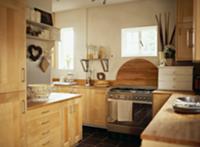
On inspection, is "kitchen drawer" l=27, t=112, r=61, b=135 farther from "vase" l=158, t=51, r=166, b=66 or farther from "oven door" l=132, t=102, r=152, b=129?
"vase" l=158, t=51, r=166, b=66

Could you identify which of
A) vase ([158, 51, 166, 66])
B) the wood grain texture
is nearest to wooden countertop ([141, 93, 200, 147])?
vase ([158, 51, 166, 66])

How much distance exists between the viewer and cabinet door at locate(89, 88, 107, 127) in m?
4.46

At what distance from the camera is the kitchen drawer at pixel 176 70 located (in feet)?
12.0

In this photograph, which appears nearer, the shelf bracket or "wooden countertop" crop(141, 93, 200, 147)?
"wooden countertop" crop(141, 93, 200, 147)

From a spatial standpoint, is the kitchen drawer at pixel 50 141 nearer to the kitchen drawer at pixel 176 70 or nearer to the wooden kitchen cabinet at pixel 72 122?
the wooden kitchen cabinet at pixel 72 122

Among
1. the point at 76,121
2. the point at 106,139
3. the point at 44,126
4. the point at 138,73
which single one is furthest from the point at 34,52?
the point at 138,73

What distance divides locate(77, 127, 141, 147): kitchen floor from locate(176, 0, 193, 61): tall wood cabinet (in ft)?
5.71

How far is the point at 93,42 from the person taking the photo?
504 centimetres

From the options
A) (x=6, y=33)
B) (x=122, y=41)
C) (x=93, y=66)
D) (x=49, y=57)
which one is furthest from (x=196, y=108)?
(x=93, y=66)

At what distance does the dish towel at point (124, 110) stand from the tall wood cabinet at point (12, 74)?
81.0 inches

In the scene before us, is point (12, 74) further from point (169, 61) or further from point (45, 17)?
point (169, 61)

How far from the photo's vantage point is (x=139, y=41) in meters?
4.68

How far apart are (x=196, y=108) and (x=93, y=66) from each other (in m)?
3.25

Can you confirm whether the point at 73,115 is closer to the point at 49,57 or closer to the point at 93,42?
the point at 49,57
